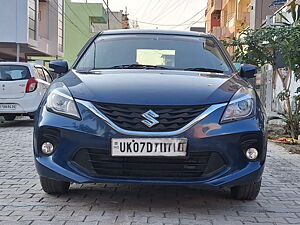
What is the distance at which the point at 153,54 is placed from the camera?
15.8 ft

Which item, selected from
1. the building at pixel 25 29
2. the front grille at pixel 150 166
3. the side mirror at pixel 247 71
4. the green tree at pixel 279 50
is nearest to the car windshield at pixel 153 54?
the side mirror at pixel 247 71

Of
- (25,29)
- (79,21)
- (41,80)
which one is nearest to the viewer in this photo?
(41,80)

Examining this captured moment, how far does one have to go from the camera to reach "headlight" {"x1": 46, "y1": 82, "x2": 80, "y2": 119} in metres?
3.74

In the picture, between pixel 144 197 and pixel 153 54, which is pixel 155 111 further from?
pixel 153 54

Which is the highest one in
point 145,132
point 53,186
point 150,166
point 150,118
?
point 150,118

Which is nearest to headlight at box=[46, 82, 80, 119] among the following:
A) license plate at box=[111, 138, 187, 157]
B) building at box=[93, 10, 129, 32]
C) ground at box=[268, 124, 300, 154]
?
license plate at box=[111, 138, 187, 157]

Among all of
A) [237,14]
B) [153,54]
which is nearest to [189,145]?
[153,54]

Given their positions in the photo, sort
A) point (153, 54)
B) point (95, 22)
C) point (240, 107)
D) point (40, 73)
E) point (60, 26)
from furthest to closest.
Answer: point (95, 22) < point (60, 26) < point (40, 73) < point (153, 54) < point (240, 107)

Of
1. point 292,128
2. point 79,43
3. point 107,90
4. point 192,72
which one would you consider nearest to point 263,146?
point 192,72

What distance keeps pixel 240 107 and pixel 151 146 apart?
81cm

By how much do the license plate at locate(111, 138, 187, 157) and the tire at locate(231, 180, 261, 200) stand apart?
2.90 feet

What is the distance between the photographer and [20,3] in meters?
22.4

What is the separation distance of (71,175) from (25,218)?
1.54 ft

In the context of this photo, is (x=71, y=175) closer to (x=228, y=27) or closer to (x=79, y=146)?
(x=79, y=146)
